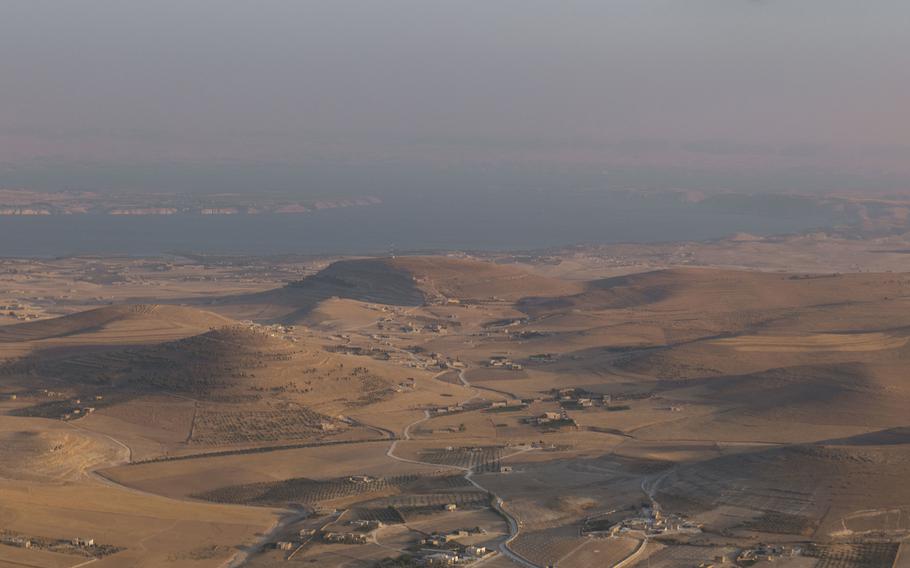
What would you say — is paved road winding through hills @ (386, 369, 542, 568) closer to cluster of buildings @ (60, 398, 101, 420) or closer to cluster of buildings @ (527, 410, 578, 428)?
cluster of buildings @ (527, 410, 578, 428)

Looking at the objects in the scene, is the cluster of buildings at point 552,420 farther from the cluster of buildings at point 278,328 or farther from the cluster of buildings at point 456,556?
the cluster of buildings at point 278,328

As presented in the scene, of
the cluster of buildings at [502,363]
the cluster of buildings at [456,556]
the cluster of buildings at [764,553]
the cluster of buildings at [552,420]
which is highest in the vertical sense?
the cluster of buildings at [456,556]

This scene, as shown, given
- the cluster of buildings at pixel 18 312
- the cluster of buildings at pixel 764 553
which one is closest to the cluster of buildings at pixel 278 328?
the cluster of buildings at pixel 18 312

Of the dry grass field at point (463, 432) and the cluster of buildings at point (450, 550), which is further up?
the cluster of buildings at point (450, 550)

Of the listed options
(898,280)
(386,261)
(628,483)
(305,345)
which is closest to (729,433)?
(628,483)

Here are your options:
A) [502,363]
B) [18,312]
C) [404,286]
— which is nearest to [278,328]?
[502,363]

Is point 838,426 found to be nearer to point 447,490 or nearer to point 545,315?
point 447,490

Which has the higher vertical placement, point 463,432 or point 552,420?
point 463,432

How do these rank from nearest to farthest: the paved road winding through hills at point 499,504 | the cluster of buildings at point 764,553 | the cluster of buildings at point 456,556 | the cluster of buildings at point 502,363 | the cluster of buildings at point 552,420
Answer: the cluster of buildings at point 764,553 < the cluster of buildings at point 456,556 < the paved road winding through hills at point 499,504 < the cluster of buildings at point 552,420 < the cluster of buildings at point 502,363

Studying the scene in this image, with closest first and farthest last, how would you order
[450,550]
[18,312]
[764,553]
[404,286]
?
[764,553]
[450,550]
[18,312]
[404,286]

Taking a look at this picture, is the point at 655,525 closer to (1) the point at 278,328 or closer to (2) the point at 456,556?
(2) the point at 456,556

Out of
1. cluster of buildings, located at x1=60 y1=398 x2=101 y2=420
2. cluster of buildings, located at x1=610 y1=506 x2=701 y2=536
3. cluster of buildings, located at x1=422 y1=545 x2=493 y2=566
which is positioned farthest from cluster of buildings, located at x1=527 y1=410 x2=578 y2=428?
cluster of buildings, located at x1=422 y1=545 x2=493 y2=566
